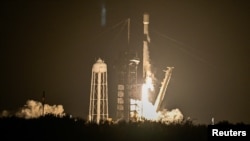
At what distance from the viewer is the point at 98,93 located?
163 ft

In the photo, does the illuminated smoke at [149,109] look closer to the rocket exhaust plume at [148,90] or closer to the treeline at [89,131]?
the rocket exhaust plume at [148,90]

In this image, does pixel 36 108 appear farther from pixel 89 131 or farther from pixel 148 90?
pixel 89 131

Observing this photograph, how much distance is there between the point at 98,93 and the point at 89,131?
2271 centimetres

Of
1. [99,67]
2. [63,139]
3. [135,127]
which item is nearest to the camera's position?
[63,139]

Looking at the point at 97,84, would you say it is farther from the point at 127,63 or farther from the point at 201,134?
the point at 201,134

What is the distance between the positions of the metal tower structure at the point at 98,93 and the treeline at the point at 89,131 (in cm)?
1949

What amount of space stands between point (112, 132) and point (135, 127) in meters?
1.65

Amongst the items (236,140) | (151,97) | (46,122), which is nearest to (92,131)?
(46,122)

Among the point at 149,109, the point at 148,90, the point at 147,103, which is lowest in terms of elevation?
the point at 149,109

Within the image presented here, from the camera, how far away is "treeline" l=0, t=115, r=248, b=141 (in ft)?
85.1

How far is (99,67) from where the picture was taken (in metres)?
49.4

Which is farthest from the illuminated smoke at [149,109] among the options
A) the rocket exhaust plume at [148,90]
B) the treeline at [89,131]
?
the treeline at [89,131]

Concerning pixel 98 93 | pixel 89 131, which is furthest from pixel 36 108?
pixel 89 131

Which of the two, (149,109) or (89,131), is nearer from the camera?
(89,131)
